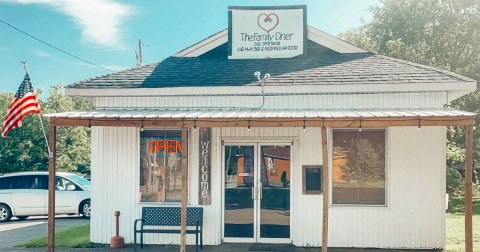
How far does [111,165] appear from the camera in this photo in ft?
36.7

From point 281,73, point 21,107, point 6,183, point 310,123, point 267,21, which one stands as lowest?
point 6,183

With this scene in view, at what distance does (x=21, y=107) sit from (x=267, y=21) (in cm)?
659

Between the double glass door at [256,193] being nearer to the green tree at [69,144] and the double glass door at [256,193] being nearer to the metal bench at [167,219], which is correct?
the metal bench at [167,219]

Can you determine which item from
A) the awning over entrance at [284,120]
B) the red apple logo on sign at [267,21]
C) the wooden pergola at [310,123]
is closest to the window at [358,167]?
the awning over entrance at [284,120]

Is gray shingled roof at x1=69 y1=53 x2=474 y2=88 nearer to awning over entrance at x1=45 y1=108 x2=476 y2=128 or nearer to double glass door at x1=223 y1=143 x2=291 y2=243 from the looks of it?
double glass door at x1=223 y1=143 x2=291 y2=243

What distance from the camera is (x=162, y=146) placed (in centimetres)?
1123

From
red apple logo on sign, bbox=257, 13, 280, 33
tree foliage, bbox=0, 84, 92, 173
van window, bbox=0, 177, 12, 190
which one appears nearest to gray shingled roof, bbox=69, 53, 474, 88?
red apple logo on sign, bbox=257, 13, 280, 33

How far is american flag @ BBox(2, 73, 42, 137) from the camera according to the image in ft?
32.9

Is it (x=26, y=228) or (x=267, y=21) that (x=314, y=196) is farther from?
(x=26, y=228)

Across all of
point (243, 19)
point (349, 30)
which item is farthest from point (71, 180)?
point (349, 30)

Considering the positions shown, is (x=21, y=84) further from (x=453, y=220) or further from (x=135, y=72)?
(x=453, y=220)

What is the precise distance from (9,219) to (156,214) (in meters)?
8.77

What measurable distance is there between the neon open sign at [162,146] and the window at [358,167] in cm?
376

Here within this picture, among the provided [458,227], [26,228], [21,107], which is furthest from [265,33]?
[26,228]
